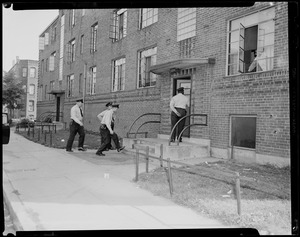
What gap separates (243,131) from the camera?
24.5 feet

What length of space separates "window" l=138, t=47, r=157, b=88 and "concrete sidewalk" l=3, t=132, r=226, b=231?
149 inches

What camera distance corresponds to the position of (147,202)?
4.27 m

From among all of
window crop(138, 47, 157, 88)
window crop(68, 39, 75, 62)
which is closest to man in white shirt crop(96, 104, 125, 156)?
window crop(68, 39, 75, 62)

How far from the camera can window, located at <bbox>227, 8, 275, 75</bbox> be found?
262 inches

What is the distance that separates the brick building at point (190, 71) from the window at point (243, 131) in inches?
1.0

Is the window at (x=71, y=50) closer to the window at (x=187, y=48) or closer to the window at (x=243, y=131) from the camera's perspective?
the window at (x=187, y=48)

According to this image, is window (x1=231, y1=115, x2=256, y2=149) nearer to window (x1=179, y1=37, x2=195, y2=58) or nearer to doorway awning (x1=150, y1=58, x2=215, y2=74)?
doorway awning (x1=150, y1=58, x2=215, y2=74)

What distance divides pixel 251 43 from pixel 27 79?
5.55 meters

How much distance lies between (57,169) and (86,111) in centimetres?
333

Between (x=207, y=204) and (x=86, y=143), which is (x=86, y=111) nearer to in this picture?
(x=86, y=143)

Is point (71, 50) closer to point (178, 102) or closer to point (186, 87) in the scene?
point (178, 102)

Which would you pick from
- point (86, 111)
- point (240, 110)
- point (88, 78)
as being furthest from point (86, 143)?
point (240, 110)

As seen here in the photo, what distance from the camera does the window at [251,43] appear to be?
666 centimetres

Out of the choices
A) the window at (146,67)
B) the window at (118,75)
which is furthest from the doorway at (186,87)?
the window at (118,75)
